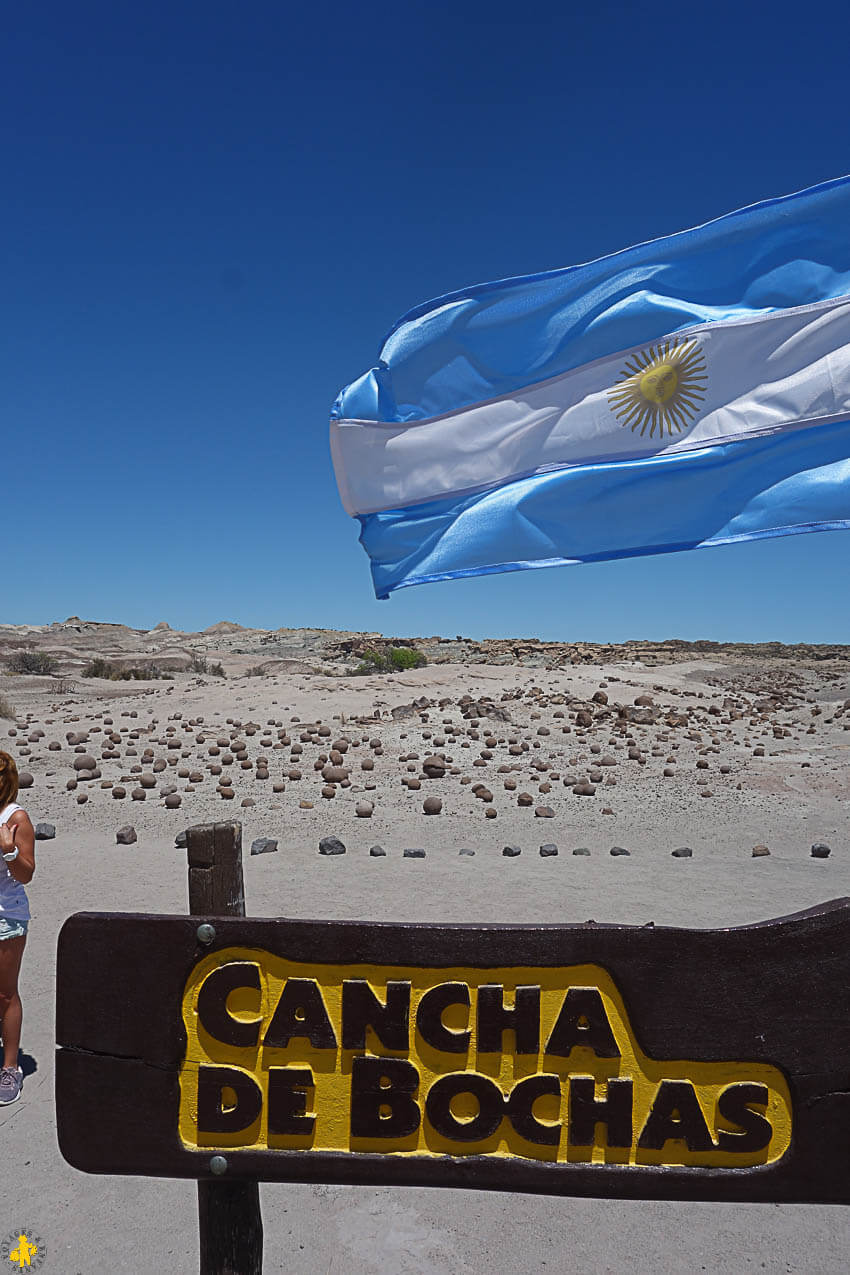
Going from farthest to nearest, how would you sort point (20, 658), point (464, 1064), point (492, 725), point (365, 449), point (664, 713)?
point (20, 658), point (664, 713), point (492, 725), point (365, 449), point (464, 1064)

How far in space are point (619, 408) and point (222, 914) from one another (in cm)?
317

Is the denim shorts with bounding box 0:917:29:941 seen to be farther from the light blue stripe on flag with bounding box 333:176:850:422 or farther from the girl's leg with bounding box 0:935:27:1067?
the light blue stripe on flag with bounding box 333:176:850:422

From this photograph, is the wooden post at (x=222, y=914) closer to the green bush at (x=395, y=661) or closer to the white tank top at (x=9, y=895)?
the white tank top at (x=9, y=895)

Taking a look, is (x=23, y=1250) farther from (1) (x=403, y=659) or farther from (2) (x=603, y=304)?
(1) (x=403, y=659)

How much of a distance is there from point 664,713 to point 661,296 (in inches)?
631

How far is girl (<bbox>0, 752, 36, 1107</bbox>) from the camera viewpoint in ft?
14.6

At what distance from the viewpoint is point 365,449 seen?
16.5ft

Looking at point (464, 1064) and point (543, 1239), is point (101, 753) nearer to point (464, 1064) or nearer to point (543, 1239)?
point (543, 1239)

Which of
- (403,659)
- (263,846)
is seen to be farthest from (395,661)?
(263,846)

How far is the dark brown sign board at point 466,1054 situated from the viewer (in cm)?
240

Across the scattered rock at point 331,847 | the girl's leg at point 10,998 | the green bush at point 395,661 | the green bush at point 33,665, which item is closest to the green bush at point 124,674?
the green bush at point 33,665

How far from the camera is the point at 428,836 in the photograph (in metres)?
9.81

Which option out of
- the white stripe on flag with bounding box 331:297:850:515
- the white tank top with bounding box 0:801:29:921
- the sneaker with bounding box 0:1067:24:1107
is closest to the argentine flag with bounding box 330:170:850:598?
the white stripe on flag with bounding box 331:297:850:515

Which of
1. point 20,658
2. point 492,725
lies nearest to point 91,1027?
point 492,725
